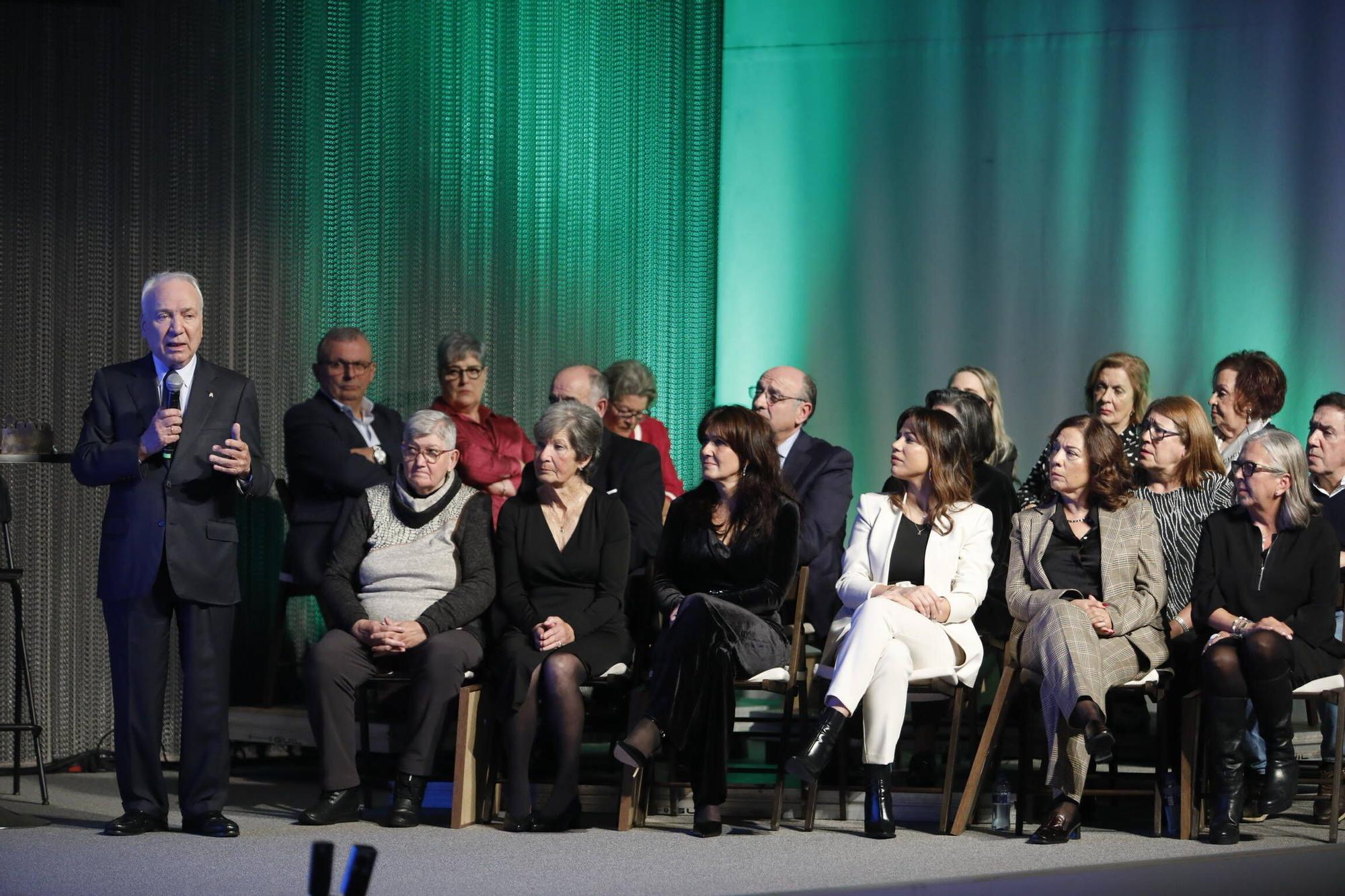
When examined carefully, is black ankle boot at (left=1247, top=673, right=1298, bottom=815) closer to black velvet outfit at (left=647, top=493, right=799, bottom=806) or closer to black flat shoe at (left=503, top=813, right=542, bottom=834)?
black velvet outfit at (left=647, top=493, right=799, bottom=806)

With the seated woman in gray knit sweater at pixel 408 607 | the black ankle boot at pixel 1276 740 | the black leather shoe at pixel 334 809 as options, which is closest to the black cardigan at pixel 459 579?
the seated woman in gray knit sweater at pixel 408 607

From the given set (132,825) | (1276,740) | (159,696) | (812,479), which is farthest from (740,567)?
(132,825)

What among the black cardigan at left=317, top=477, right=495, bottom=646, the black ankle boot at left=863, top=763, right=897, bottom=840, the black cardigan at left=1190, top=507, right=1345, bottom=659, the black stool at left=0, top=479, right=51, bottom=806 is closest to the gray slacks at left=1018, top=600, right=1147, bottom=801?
the black cardigan at left=1190, top=507, right=1345, bottom=659

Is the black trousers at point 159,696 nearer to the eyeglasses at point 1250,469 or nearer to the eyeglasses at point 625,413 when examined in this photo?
the eyeglasses at point 625,413

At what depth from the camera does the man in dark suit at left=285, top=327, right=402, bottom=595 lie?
5.07m

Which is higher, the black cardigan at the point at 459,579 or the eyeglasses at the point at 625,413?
the eyeglasses at the point at 625,413

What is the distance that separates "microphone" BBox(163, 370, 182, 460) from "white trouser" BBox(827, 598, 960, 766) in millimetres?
1854

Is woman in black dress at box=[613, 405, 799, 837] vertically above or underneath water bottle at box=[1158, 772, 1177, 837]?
above

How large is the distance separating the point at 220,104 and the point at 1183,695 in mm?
3807

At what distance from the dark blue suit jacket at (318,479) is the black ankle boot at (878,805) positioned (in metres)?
1.86

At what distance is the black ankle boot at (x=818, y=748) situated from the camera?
4.11 metres

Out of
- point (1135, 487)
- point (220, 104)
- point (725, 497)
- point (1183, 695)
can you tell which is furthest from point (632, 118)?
point (1183, 695)

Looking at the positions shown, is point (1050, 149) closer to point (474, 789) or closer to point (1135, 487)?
point (1135, 487)

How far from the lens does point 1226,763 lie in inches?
163
